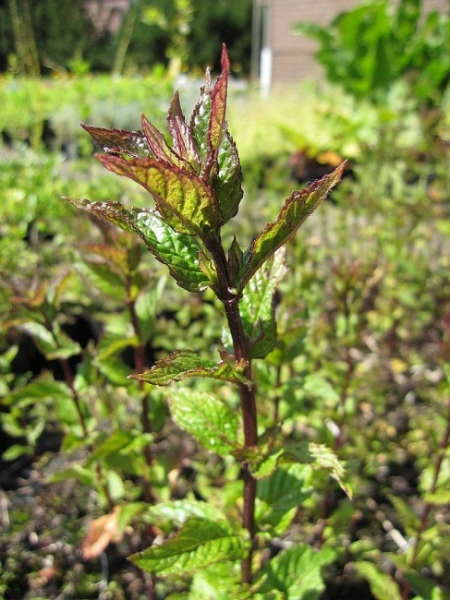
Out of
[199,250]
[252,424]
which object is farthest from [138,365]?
[199,250]

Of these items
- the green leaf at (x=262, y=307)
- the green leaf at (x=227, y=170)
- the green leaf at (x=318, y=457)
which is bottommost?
the green leaf at (x=318, y=457)

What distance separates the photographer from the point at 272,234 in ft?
2.39

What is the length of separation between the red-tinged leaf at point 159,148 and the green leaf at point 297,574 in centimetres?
87

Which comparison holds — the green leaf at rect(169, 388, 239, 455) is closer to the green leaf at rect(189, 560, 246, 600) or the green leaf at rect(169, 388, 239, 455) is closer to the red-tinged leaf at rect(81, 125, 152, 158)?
the green leaf at rect(189, 560, 246, 600)

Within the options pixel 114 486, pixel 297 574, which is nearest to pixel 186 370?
pixel 297 574

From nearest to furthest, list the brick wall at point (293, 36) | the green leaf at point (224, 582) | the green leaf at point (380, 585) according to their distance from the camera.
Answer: the green leaf at point (224, 582)
the green leaf at point (380, 585)
the brick wall at point (293, 36)

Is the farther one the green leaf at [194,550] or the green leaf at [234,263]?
the green leaf at [194,550]

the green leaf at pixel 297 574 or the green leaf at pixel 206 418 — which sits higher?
the green leaf at pixel 206 418

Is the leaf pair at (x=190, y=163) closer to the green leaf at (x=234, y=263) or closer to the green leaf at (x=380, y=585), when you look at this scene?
the green leaf at (x=234, y=263)

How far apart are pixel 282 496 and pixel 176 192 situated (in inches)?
27.6

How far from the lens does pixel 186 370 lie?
2.55 feet

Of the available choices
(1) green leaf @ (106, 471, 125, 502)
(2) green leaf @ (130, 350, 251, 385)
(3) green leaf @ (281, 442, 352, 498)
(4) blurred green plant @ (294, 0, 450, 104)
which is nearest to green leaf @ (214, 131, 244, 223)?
(2) green leaf @ (130, 350, 251, 385)

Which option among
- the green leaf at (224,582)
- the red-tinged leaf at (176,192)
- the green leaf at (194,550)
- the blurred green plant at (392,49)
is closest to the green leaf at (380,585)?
the green leaf at (224,582)

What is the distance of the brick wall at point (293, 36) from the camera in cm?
1414
